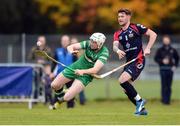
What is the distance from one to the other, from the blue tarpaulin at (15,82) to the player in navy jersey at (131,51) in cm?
602

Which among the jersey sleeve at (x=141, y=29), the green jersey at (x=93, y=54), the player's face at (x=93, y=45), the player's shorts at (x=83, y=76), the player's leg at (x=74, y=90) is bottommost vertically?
the player's leg at (x=74, y=90)

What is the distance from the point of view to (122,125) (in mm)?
16109

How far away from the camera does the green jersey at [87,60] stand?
734 inches

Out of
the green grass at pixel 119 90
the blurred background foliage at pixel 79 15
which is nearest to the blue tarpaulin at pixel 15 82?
the green grass at pixel 119 90

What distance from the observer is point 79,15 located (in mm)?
53812

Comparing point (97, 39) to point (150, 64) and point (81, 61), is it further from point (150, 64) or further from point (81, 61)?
point (150, 64)

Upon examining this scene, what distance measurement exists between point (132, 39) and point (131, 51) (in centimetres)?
28

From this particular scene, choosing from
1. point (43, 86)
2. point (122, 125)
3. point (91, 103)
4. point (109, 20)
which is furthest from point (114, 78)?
point (122, 125)

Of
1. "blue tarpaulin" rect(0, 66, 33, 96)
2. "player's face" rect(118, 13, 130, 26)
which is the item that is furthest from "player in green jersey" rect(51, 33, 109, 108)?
"blue tarpaulin" rect(0, 66, 33, 96)

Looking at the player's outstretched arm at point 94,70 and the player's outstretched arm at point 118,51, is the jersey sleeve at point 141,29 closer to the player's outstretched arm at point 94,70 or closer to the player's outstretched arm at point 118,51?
the player's outstretched arm at point 118,51

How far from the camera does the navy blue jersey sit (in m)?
19.0

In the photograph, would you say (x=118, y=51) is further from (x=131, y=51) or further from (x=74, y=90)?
(x=74, y=90)

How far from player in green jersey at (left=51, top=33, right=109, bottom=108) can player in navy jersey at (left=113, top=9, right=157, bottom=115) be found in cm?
44

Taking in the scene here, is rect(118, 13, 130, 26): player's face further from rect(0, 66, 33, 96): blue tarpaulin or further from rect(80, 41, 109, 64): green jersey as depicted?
rect(0, 66, 33, 96): blue tarpaulin
